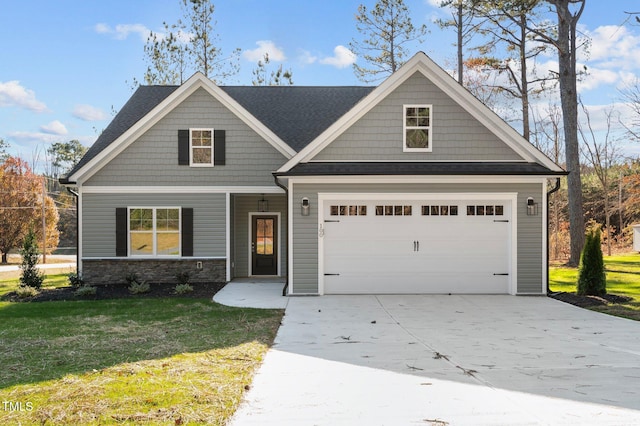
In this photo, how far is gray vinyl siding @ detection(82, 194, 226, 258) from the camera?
1341 centimetres

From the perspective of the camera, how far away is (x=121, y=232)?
43.8 feet

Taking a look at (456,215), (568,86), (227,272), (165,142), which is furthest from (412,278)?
(568,86)

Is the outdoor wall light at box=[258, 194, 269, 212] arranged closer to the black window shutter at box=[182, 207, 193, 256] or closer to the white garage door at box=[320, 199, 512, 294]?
the black window shutter at box=[182, 207, 193, 256]

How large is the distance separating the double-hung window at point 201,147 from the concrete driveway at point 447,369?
613cm

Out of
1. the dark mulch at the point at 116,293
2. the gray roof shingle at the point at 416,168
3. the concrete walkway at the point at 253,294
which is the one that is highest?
the gray roof shingle at the point at 416,168

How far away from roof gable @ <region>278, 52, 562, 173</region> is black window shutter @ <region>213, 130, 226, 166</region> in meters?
3.35

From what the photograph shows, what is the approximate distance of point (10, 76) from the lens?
27.8m

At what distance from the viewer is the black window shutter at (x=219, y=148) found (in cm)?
1359

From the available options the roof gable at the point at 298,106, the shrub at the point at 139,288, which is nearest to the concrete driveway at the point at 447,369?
the shrub at the point at 139,288

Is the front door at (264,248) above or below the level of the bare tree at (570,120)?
below

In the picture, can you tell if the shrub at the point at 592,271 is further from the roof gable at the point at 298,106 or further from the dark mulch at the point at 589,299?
the roof gable at the point at 298,106

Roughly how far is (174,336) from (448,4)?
66.5 feet

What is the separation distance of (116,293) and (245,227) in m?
4.29

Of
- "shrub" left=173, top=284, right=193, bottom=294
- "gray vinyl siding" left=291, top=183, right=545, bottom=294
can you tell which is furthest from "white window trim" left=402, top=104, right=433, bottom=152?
"shrub" left=173, top=284, right=193, bottom=294
